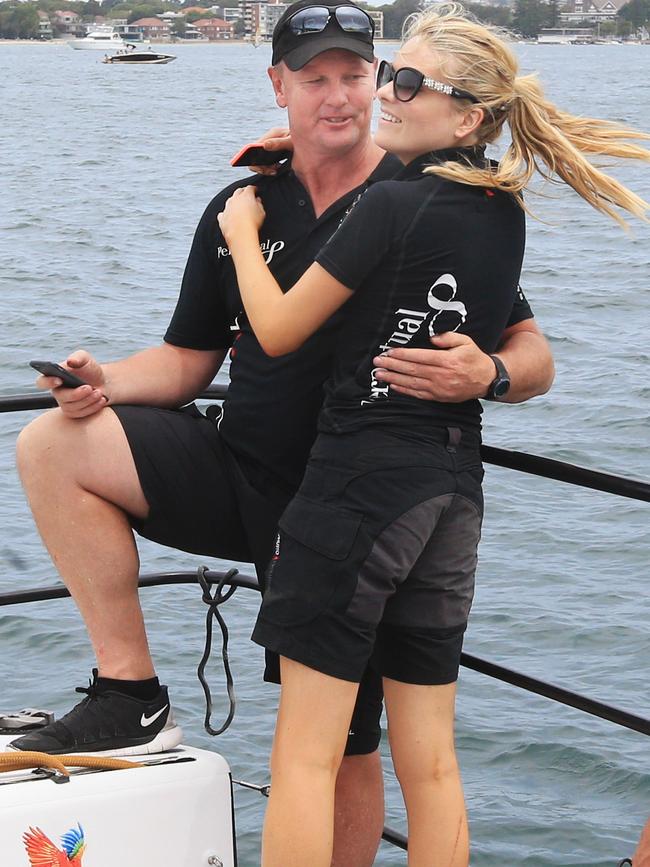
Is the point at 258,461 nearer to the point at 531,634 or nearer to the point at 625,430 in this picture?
the point at 531,634

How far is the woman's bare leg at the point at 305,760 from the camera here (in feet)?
8.79

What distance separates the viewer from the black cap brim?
3.05m

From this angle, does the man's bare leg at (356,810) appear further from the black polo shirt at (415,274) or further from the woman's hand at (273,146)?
the woman's hand at (273,146)

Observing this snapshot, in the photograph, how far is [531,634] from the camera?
8664mm

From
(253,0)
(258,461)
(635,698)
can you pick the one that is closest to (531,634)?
(635,698)

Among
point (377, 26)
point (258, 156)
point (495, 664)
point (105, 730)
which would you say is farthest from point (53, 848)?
point (377, 26)

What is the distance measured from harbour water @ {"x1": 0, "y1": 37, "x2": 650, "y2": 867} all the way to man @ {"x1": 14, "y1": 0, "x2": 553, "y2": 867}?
127 mm

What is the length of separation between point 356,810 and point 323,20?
1.75 m

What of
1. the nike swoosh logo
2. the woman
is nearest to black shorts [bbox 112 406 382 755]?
the nike swoosh logo

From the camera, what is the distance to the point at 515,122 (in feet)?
9.11

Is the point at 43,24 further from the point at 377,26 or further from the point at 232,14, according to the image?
the point at 377,26

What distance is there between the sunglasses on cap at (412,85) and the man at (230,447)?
34cm

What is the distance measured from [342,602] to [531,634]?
20.4 ft

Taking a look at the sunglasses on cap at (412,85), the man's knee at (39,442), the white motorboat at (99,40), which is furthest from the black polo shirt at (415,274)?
the white motorboat at (99,40)
